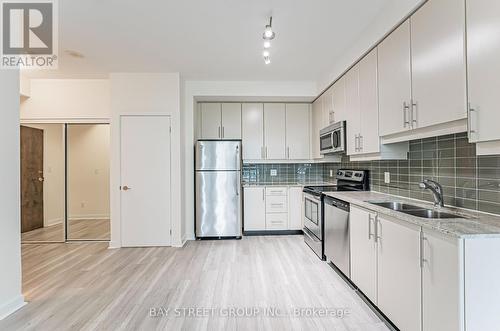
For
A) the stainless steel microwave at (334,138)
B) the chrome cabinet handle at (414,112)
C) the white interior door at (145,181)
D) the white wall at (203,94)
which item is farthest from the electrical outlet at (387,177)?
the white interior door at (145,181)

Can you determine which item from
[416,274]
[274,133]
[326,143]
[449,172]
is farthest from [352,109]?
[416,274]

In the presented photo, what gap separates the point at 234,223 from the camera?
4.48 metres

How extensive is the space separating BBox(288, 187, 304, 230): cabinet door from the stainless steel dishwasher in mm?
1373

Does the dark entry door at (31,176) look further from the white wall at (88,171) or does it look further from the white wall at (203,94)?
the white wall at (203,94)

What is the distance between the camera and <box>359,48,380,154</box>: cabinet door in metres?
2.69

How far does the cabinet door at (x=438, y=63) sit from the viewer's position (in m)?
1.63

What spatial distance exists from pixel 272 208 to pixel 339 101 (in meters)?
2.13

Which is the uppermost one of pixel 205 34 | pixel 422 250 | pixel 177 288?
pixel 205 34

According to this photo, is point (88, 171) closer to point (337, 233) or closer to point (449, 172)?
point (337, 233)

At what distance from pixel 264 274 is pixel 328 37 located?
2.78 m

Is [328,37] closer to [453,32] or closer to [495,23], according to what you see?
[453,32]

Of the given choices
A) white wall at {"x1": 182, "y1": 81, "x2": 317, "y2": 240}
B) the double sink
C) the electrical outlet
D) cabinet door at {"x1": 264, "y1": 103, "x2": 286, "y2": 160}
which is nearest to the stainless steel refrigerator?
white wall at {"x1": 182, "y1": 81, "x2": 317, "y2": 240}

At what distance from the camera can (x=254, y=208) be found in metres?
4.73

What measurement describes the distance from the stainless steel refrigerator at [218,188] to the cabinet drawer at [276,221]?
1.89ft
